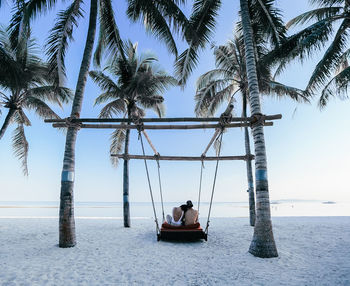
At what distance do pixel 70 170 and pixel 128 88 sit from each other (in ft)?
18.8

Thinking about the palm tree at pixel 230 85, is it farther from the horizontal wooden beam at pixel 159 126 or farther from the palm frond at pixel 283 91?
the horizontal wooden beam at pixel 159 126

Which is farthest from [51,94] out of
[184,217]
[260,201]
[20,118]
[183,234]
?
[260,201]

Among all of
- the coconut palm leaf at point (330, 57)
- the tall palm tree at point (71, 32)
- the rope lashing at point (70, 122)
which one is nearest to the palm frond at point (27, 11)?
the tall palm tree at point (71, 32)

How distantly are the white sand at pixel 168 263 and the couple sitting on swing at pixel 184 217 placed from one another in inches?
28.2

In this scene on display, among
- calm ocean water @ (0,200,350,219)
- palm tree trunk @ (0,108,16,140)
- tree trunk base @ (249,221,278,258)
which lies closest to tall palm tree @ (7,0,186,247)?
tree trunk base @ (249,221,278,258)

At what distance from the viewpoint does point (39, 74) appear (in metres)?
12.1

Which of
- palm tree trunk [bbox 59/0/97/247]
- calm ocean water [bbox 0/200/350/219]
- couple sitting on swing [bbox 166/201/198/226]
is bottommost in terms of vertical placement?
calm ocean water [bbox 0/200/350/219]

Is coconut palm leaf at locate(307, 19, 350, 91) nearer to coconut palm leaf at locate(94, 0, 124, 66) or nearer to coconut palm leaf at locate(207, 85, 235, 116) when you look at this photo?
coconut palm leaf at locate(207, 85, 235, 116)

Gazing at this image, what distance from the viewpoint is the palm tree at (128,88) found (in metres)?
11.0

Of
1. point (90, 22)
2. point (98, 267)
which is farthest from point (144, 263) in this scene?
point (90, 22)

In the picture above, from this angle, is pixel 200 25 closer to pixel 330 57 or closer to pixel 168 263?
pixel 330 57

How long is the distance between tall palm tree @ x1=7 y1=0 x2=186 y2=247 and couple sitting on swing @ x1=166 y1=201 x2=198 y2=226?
10.8 ft

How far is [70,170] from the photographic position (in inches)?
259

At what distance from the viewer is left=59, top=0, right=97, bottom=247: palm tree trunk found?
20.7 feet
